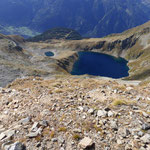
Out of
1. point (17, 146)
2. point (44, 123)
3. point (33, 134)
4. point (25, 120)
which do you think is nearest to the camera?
point (17, 146)

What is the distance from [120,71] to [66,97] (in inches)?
6932

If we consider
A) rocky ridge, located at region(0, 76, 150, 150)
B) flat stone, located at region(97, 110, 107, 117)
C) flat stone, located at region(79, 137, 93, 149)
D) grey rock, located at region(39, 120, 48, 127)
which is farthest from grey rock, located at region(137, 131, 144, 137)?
grey rock, located at region(39, 120, 48, 127)

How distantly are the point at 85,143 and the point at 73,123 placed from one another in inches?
90.2

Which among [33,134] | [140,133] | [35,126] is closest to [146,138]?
Answer: [140,133]

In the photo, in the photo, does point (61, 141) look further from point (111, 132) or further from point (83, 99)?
point (83, 99)

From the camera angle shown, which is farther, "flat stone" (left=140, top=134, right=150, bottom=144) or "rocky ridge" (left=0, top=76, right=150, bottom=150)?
"rocky ridge" (left=0, top=76, right=150, bottom=150)

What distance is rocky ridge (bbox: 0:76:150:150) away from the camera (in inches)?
367

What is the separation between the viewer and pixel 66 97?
52.7 feet

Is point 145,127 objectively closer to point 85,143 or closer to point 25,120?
point 85,143

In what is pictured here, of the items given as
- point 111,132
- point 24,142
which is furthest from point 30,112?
point 111,132

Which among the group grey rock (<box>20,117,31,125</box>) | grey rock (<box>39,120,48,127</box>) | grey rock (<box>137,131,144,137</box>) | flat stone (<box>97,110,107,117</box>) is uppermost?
flat stone (<box>97,110,107,117</box>)

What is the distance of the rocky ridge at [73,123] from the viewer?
931cm

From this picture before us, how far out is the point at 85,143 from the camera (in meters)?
9.27

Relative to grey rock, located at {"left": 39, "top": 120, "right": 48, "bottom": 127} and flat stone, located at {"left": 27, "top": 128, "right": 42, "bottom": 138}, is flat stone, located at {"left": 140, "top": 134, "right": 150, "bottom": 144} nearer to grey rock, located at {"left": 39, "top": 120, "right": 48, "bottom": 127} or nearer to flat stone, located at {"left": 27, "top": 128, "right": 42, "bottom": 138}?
grey rock, located at {"left": 39, "top": 120, "right": 48, "bottom": 127}
